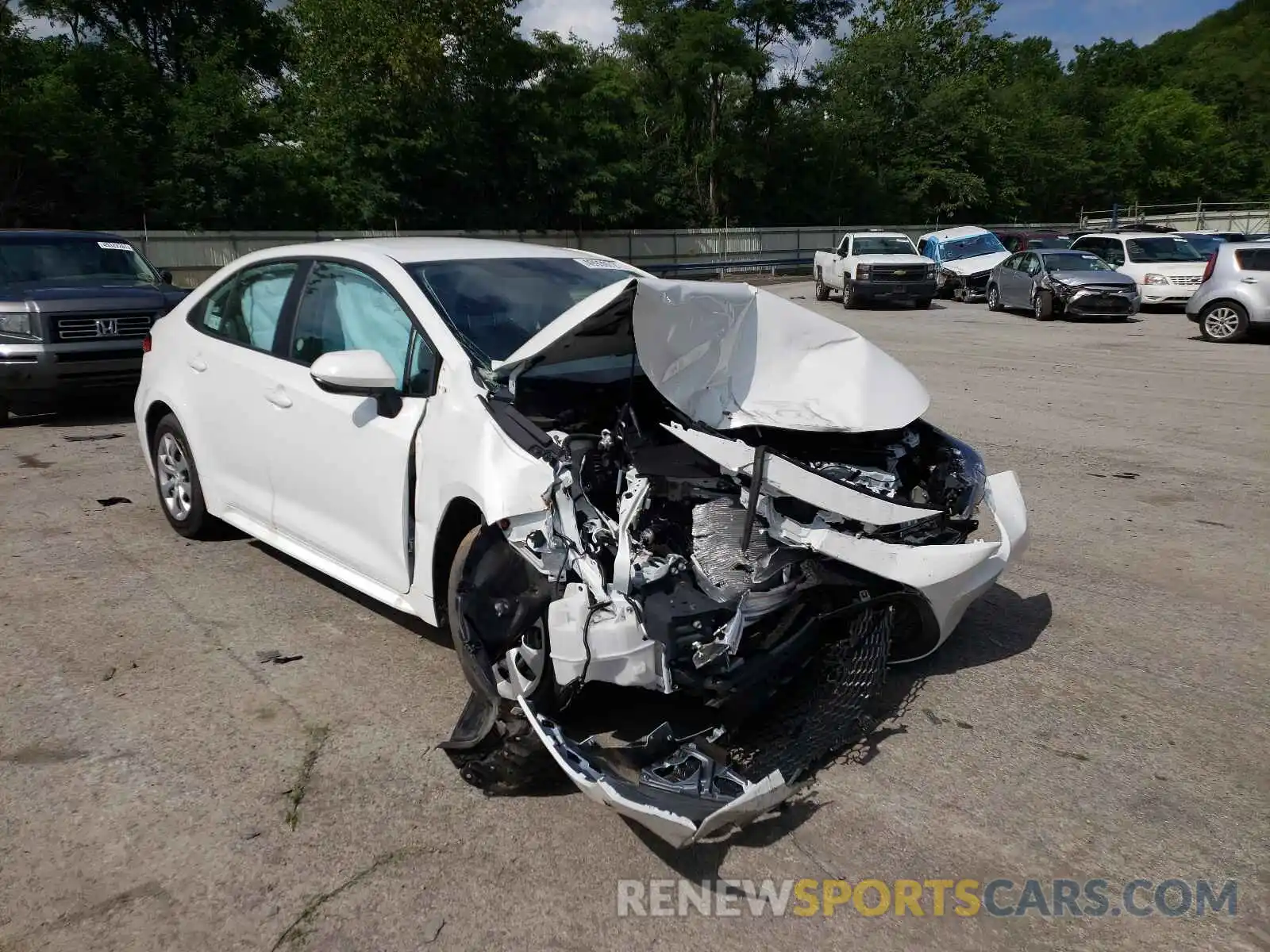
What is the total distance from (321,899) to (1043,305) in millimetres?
20987

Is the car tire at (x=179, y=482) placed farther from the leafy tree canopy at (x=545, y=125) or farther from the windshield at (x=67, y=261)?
the leafy tree canopy at (x=545, y=125)

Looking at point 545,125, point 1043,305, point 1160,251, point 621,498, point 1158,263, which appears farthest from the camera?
point 545,125

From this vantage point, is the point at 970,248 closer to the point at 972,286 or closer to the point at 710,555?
the point at 972,286

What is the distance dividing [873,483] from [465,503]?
1508mm

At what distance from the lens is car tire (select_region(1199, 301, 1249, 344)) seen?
54.9ft

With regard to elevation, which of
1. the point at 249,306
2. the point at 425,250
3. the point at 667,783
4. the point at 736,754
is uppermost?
the point at 425,250

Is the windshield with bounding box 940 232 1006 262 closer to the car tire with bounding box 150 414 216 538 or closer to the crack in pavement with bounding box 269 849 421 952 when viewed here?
the car tire with bounding box 150 414 216 538

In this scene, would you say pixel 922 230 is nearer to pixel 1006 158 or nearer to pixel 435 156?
pixel 1006 158

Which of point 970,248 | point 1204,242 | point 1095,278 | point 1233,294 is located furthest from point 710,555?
point 970,248

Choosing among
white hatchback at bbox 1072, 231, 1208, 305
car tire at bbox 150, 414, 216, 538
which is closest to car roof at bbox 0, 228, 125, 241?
car tire at bbox 150, 414, 216, 538

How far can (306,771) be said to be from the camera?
3.59m

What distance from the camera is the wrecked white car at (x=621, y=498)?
3316mm

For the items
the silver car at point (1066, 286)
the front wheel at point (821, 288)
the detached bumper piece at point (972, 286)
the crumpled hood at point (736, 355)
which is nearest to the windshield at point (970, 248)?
the detached bumper piece at point (972, 286)

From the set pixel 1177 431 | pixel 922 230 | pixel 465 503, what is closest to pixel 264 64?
pixel 922 230
